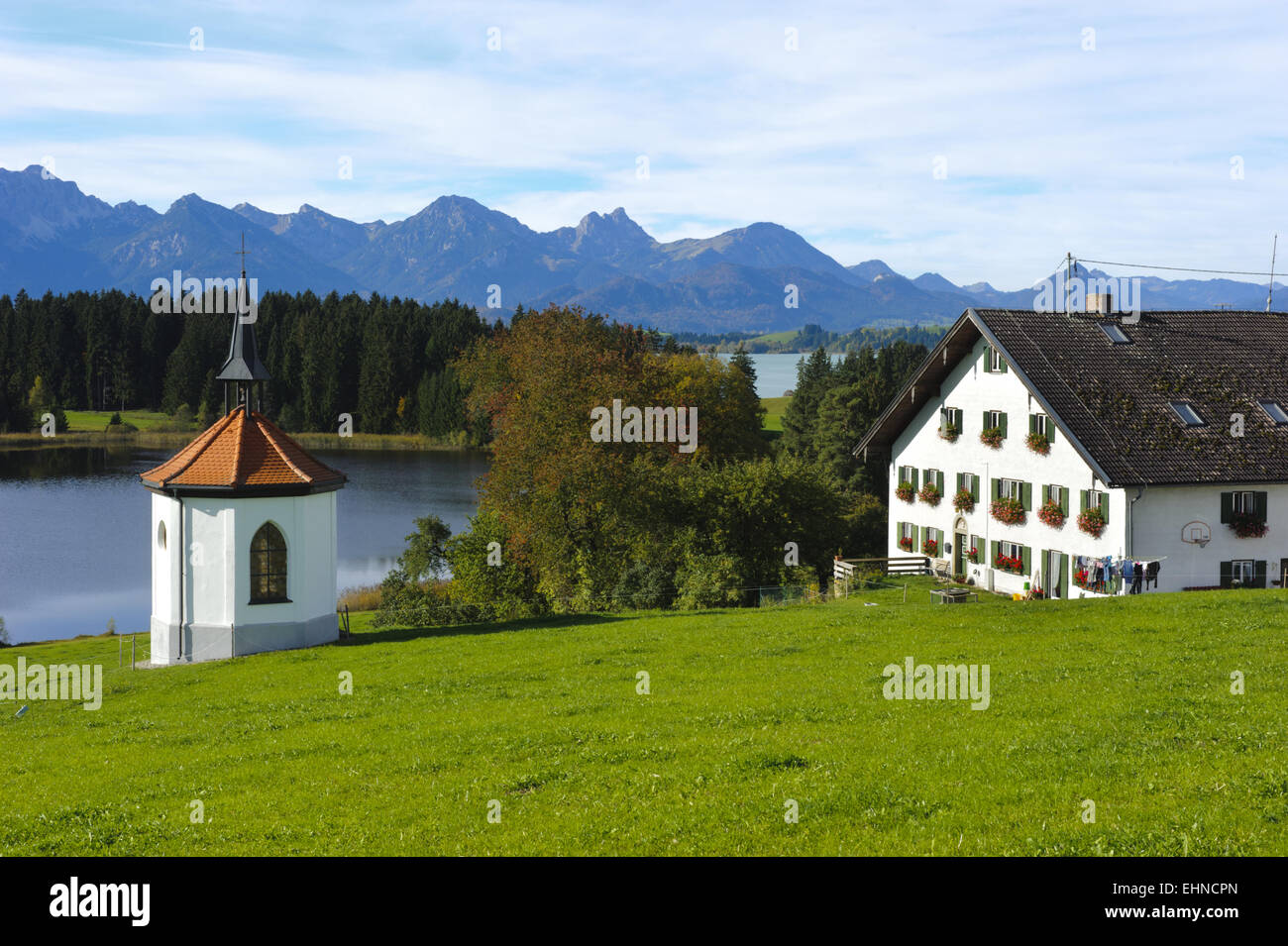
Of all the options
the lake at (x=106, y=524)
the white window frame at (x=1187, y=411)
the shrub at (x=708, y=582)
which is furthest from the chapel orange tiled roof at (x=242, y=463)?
the white window frame at (x=1187, y=411)

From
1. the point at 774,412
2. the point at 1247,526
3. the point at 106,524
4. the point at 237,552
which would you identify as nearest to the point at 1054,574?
the point at 1247,526

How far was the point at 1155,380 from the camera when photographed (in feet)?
122

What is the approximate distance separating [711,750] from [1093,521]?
25.1 m

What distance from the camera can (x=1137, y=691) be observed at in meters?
15.5

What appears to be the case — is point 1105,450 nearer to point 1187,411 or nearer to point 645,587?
point 1187,411

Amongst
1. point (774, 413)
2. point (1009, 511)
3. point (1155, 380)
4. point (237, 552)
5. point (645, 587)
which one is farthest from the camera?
point (774, 413)

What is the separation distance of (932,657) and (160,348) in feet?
480

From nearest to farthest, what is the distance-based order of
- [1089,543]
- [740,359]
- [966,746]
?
[966,746], [1089,543], [740,359]

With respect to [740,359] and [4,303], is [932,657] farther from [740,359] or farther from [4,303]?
[4,303]

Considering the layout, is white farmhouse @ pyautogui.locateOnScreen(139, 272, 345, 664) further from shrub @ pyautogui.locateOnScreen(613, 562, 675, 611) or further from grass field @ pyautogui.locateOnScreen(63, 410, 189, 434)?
grass field @ pyautogui.locateOnScreen(63, 410, 189, 434)

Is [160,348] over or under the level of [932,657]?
over

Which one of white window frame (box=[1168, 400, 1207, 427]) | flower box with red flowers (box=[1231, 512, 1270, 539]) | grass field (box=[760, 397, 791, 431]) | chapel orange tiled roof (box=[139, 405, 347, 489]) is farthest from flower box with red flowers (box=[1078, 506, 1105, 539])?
grass field (box=[760, 397, 791, 431])
